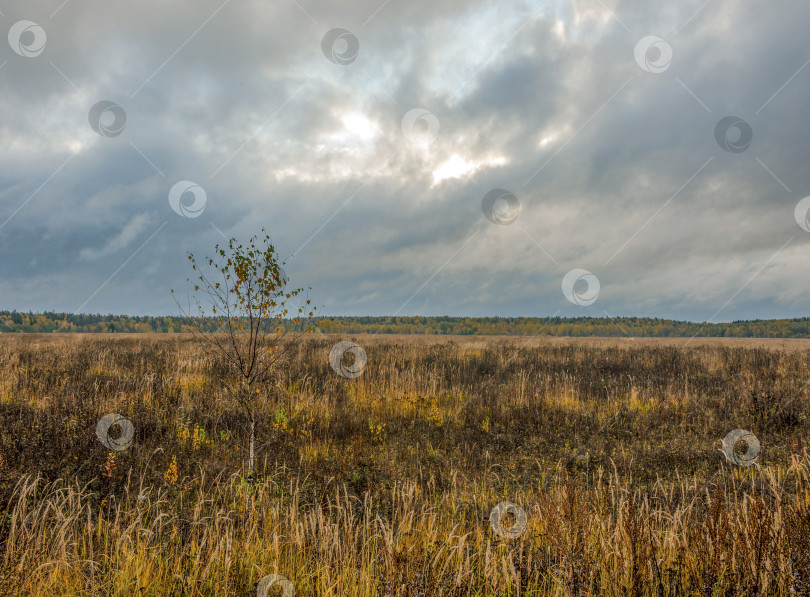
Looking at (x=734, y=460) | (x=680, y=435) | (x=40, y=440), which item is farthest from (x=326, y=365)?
(x=734, y=460)

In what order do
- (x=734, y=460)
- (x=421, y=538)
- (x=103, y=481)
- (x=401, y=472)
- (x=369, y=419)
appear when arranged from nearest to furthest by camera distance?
1. (x=421, y=538)
2. (x=103, y=481)
3. (x=401, y=472)
4. (x=734, y=460)
5. (x=369, y=419)

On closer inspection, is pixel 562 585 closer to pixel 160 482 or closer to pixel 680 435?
pixel 160 482

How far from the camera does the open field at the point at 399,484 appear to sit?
2805 mm

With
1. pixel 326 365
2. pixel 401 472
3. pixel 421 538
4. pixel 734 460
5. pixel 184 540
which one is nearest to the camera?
pixel 421 538

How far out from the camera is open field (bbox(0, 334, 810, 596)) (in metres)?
2.80

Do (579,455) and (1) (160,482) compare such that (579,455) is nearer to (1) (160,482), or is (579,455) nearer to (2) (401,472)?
(2) (401,472)

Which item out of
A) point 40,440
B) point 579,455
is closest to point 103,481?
point 40,440

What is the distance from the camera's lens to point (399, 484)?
5246 mm

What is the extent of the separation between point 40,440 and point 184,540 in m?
3.82

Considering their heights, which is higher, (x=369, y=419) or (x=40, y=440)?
(x=369, y=419)

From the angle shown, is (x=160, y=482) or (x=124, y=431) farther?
(x=124, y=431)

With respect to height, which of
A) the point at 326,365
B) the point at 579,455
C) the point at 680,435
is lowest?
the point at 579,455

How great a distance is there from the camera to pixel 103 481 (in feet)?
16.4

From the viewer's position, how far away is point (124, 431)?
663 centimetres
